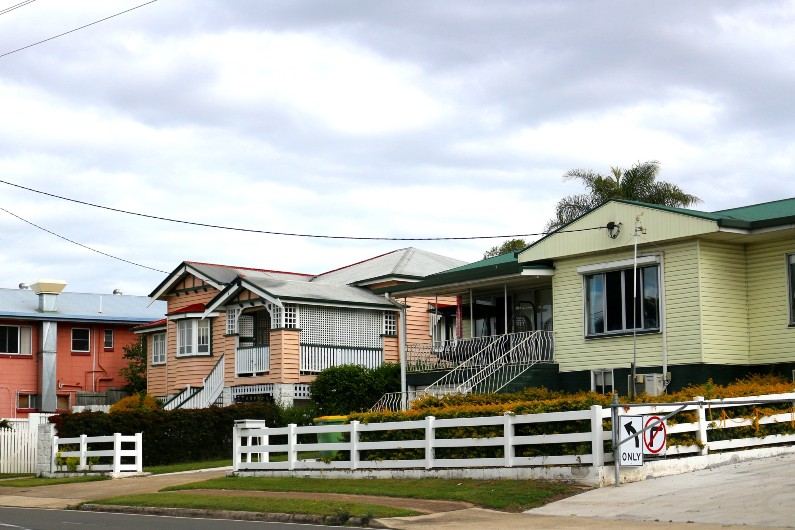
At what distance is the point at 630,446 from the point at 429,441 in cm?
476

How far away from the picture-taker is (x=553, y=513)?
1719 centimetres

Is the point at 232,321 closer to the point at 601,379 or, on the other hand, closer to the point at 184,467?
the point at 184,467

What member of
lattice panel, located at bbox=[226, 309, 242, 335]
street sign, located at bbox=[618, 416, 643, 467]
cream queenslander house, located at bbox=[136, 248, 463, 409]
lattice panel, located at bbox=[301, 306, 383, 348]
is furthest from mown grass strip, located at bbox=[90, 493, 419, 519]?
lattice panel, located at bbox=[226, 309, 242, 335]

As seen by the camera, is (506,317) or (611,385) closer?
(611,385)

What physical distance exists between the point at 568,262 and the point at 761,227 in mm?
6056

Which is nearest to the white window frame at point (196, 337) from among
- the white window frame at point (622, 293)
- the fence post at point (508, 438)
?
the white window frame at point (622, 293)

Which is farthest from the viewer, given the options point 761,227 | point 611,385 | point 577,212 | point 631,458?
point 577,212

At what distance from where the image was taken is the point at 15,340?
5466 centimetres

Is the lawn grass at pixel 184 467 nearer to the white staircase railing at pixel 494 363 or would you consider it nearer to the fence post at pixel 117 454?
the fence post at pixel 117 454

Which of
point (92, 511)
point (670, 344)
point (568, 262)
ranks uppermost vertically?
point (568, 262)

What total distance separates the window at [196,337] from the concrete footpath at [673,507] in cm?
2898

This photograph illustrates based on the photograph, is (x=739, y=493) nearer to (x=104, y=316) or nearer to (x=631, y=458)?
(x=631, y=458)

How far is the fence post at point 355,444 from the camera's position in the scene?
939 inches

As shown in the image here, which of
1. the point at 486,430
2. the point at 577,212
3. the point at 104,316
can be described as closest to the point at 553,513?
the point at 486,430
